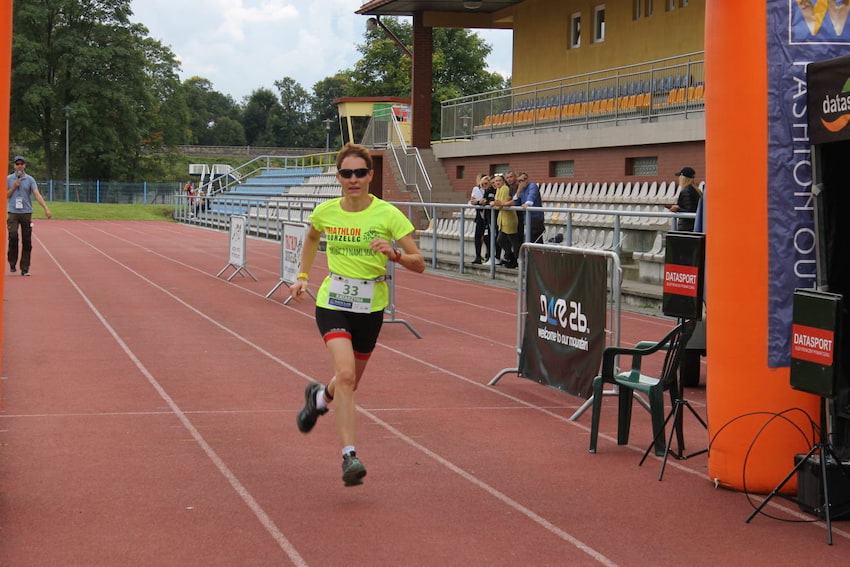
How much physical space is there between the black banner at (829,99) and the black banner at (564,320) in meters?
2.69

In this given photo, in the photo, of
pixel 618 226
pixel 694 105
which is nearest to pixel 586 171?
pixel 694 105

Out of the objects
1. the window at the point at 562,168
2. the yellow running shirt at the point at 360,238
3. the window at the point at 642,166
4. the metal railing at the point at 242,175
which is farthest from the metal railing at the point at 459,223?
the metal railing at the point at 242,175

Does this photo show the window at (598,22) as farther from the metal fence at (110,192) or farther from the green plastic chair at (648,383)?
the metal fence at (110,192)

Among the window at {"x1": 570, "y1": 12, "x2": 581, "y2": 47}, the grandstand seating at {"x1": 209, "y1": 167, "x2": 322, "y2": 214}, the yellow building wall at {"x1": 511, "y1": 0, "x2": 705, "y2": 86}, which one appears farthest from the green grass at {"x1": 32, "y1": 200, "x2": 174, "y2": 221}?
the window at {"x1": 570, "y1": 12, "x2": 581, "y2": 47}

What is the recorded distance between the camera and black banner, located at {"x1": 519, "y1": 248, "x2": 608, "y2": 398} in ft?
29.5

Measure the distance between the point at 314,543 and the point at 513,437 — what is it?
2843 mm

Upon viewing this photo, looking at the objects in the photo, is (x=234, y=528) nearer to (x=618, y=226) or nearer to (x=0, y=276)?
(x=0, y=276)

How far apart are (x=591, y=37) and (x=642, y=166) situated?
9.43 m

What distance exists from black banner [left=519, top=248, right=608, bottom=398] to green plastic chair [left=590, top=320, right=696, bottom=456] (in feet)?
2.48

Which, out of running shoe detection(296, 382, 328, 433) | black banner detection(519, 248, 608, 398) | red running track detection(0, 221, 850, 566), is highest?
black banner detection(519, 248, 608, 398)

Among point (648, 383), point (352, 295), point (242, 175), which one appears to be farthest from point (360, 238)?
point (242, 175)

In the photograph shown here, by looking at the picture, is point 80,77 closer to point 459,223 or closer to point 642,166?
point 642,166

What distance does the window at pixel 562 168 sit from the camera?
1161 inches

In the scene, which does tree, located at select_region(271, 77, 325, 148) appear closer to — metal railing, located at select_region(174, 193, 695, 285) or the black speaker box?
metal railing, located at select_region(174, 193, 695, 285)
